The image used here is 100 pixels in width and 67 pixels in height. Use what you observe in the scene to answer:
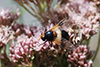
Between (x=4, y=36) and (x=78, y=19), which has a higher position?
(x=78, y=19)

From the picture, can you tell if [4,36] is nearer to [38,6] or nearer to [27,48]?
[27,48]

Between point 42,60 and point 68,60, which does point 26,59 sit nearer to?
point 42,60

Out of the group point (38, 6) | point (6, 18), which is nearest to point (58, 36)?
point (38, 6)

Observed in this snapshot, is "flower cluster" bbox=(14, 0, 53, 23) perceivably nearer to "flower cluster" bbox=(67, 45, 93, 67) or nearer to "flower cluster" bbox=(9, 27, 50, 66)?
"flower cluster" bbox=(9, 27, 50, 66)

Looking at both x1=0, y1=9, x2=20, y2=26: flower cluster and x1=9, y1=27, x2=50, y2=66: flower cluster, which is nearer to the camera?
x1=9, y1=27, x2=50, y2=66: flower cluster

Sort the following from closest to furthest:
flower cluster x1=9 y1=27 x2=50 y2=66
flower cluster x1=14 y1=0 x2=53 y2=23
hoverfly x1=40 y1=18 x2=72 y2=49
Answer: hoverfly x1=40 y1=18 x2=72 y2=49 → flower cluster x1=9 y1=27 x2=50 y2=66 → flower cluster x1=14 y1=0 x2=53 y2=23

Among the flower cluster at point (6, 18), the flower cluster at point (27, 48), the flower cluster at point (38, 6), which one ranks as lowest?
the flower cluster at point (27, 48)

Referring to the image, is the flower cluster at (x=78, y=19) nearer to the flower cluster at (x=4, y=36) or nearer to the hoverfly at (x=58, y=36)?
the hoverfly at (x=58, y=36)

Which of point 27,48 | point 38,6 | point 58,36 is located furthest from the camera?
point 38,6

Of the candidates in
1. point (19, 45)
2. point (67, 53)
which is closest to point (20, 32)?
point (19, 45)

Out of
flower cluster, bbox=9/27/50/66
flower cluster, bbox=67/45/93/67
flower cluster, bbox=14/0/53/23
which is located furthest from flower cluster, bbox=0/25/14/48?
flower cluster, bbox=67/45/93/67

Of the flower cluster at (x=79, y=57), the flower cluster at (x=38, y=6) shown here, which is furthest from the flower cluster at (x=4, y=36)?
the flower cluster at (x=79, y=57)
